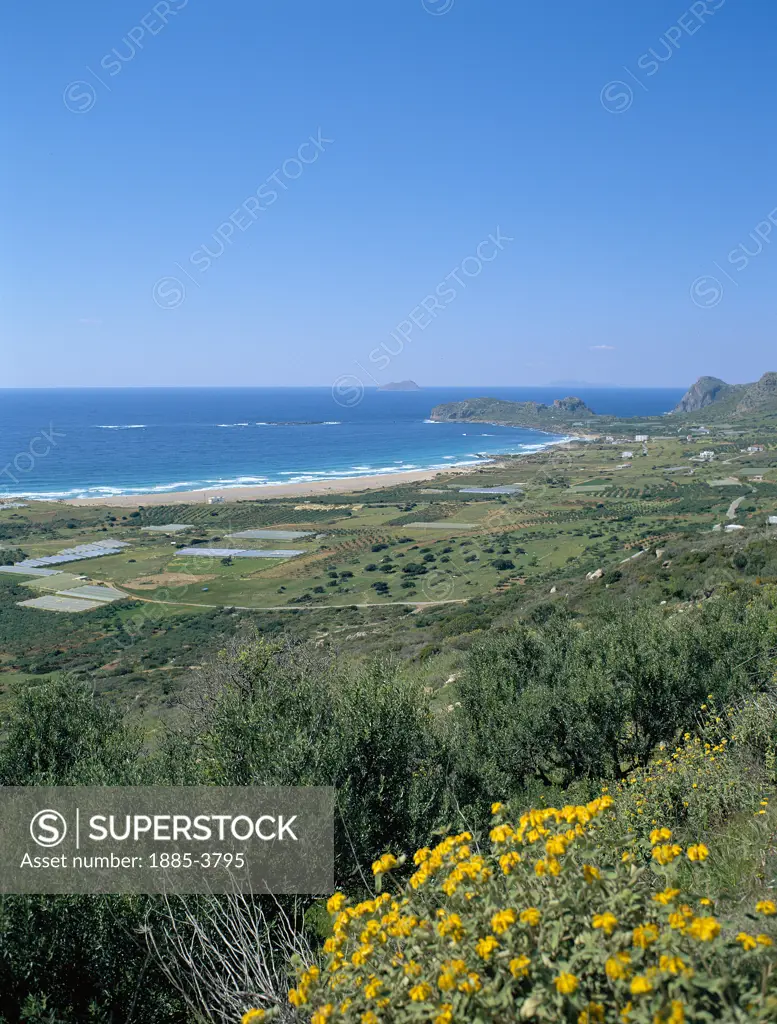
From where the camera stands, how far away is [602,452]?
169500mm

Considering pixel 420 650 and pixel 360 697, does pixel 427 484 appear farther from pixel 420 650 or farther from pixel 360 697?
pixel 360 697

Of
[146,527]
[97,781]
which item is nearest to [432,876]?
[97,781]

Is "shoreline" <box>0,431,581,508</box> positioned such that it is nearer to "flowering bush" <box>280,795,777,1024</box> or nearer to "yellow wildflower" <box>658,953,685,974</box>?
"flowering bush" <box>280,795,777,1024</box>

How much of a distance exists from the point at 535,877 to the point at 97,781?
9046mm

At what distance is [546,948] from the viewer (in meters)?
3.15

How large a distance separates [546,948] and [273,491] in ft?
403

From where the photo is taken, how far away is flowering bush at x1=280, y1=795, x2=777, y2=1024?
2.83 metres

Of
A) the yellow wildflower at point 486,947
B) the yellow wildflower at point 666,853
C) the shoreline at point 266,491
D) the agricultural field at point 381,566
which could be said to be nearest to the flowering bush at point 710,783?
the yellow wildflower at point 666,853

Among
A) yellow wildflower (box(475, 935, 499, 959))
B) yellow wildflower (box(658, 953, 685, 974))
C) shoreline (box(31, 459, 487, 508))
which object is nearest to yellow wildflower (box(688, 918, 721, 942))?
yellow wildflower (box(658, 953, 685, 974))

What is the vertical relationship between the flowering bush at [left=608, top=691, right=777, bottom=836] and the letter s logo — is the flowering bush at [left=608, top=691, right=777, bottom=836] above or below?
above

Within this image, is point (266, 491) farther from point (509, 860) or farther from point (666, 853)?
point (666, 853)

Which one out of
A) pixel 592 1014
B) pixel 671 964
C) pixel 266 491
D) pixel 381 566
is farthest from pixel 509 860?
pixel 266 491

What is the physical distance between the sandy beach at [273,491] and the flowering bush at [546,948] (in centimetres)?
11163

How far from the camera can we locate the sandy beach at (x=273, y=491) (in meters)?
112
